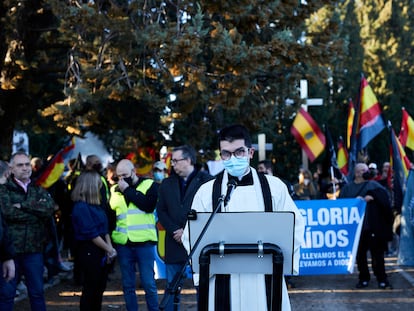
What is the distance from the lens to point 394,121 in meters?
38.3

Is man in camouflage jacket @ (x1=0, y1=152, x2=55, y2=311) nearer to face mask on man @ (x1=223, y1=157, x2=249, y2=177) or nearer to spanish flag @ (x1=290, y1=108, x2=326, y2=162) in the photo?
face mask on man @ (x1=223, y1=157, x2=249, y2=177)

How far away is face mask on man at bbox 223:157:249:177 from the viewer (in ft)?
16.6

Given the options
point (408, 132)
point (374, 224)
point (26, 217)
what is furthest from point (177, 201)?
point (408, 132)

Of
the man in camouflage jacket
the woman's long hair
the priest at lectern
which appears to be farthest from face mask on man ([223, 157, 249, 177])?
the woman's long hair

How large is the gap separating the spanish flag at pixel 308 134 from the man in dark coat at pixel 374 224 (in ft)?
21.7

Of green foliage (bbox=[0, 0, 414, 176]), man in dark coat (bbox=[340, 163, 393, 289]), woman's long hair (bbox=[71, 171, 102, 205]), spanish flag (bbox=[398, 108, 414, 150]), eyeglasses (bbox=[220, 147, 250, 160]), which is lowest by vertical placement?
man in dark coat (bbox=[340, 163, 393, 289])

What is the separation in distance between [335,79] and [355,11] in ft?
19.6

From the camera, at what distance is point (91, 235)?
7.89 meters

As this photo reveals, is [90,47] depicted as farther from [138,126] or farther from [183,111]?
[138,126]

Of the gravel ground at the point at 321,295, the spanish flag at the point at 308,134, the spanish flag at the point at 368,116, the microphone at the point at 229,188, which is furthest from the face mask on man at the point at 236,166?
the spanish flag at the point at 308,134

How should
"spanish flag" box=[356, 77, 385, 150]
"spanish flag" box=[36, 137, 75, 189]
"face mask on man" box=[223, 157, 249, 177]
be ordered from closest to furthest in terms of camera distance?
"face mask on man" box=[223, 157, 249, 177]
"spanish flag" box=[36, 137, 75, 189]
"spanish flag" box=[356, 77, 385, 150]

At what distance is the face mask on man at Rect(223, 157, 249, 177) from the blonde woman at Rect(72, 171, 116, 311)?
3194 millimetres

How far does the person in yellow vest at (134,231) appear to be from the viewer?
809cm

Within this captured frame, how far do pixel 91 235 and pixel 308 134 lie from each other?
11209 mm
